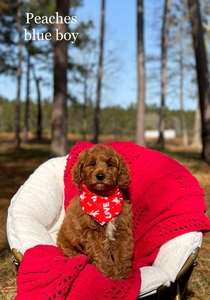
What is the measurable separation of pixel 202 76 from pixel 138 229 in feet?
39.1

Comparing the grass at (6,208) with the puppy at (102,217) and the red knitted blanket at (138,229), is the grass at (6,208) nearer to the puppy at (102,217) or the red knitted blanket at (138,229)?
the red knitted blanket at (138,229)

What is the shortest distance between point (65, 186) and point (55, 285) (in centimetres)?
175

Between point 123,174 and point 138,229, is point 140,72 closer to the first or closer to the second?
point 138,229

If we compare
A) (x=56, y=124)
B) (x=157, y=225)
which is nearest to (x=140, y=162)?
(x=157, y=225)

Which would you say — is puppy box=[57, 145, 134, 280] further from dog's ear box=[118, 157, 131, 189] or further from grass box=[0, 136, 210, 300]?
grass box=[0, 136, 210, 300]

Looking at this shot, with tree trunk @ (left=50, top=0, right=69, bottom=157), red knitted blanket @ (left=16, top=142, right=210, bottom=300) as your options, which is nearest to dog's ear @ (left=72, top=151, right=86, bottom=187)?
red knitted blanket @ (left=16, top=142, right=210, bottom=300)

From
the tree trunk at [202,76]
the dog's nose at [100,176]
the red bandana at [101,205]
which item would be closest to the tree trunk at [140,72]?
the tree trunk at [202,76]

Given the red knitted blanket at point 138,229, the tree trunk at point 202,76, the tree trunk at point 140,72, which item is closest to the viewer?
the red knitted blanket at point 138,229

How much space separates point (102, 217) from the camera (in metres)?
3.64

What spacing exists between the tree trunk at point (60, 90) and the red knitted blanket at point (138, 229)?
8.86 m

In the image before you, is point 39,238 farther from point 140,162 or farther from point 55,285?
point 140,162

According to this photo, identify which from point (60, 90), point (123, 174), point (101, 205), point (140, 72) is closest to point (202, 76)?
point (140, 72)

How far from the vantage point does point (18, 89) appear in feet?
75.9

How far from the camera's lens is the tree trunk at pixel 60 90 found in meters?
13.4
